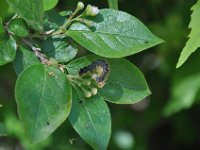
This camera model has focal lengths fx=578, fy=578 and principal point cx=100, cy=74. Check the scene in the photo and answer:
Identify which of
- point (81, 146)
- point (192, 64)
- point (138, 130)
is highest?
point (192, 64)

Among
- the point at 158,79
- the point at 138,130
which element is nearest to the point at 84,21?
the point at 158,79

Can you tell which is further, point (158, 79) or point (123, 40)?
point (158, 79)

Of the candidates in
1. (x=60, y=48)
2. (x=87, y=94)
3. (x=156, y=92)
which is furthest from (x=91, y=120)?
(x=156, y=92)

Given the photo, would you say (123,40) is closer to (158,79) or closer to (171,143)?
(158,79)

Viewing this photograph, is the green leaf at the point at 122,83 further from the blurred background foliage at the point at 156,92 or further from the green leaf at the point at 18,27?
the blurred background foliage at the point at 156,92

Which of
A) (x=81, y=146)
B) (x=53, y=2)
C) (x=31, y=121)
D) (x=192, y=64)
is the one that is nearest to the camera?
(x=31, y=121)

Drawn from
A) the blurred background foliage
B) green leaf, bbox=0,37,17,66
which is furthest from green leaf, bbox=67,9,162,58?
the blurred background foliage

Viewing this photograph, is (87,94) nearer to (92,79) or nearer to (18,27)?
(92,79)
